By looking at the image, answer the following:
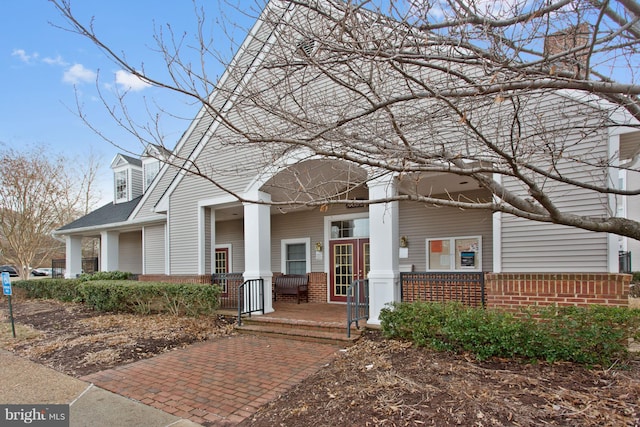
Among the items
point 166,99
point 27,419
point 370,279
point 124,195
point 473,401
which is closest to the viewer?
point 473,401

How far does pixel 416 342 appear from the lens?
18.3 ft

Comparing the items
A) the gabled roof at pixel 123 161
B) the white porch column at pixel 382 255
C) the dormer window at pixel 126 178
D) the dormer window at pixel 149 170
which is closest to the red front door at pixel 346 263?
the white porch column at pixel 382 255

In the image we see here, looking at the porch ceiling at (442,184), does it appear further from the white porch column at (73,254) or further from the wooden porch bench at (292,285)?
the white porch column at (73,254)

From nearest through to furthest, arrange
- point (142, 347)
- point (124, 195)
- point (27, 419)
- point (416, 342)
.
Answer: point (27, 419) → point (416, 342) → point (142, 347) → point (124, 195)

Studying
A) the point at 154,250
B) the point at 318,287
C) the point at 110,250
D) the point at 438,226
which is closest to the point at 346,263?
the point at 318,287

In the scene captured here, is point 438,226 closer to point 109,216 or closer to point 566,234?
point 566,234

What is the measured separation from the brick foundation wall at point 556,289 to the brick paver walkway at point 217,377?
287 cm

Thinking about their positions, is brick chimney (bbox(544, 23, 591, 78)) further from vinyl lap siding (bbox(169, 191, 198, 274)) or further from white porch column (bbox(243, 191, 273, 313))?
vinyl lap siding (bbox(169, 191, 198, 274))

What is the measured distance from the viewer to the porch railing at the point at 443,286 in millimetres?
6582

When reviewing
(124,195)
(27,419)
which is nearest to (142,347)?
Answer: (27,419)

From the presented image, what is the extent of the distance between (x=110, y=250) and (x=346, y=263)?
33.4ft

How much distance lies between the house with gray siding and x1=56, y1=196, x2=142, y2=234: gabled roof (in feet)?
0.39

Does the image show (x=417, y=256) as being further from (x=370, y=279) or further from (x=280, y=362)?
(x=280, y=362)

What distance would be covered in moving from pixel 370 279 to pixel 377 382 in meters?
2.96
